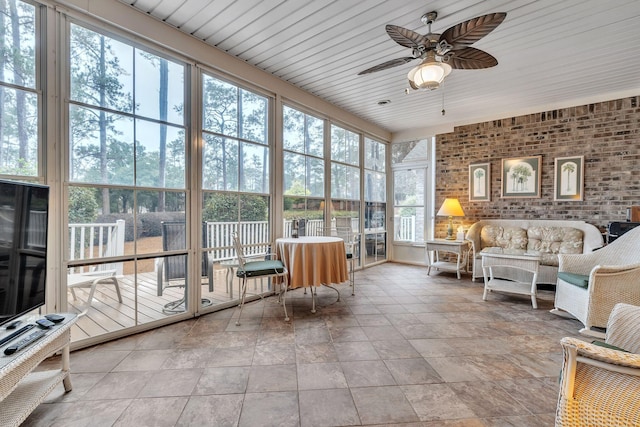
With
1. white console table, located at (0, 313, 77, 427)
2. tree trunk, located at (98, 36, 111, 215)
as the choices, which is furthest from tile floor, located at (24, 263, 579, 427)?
tree trunk, located at (98, 36, 111, 215)

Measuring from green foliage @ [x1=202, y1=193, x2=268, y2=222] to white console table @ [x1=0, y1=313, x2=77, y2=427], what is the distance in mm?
1559

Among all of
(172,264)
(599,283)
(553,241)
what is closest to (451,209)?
(553,241)

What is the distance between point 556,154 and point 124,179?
238 inches

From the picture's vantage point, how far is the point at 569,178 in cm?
436

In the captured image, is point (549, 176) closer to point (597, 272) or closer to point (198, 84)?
point (597, 272)

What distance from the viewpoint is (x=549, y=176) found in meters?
4.54

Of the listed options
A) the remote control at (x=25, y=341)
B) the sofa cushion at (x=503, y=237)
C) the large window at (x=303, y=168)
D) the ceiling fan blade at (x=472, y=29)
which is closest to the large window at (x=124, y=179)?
the remote control at (x=25, y=341)

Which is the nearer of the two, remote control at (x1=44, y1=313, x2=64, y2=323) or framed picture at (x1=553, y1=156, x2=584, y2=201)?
remote control at (x1=44, y1=313, x2=64, y2=323)

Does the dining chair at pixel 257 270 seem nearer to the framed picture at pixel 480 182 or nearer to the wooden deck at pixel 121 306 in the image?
the wooden deck at pixel 121 306

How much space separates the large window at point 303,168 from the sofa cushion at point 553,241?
345 cm

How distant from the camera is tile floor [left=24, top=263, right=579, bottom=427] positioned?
1.55m

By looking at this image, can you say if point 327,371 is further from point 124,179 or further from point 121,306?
point 124,179

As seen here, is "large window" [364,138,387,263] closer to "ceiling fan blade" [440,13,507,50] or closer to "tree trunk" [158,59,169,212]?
"ceiling fan blade" [440,13,507,50]

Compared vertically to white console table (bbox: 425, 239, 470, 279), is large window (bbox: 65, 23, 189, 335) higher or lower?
higher
